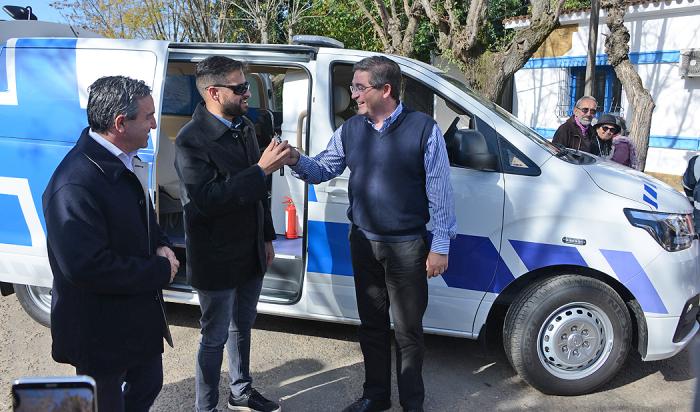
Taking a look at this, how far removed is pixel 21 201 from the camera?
381 centimetres

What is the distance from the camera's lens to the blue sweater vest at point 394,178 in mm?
2770

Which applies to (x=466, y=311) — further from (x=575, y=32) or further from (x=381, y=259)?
(x=575, y=32)

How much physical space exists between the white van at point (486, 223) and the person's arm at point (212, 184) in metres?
1.04

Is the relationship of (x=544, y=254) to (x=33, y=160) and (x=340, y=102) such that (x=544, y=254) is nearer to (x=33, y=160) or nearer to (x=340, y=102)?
(x=340, y=102)

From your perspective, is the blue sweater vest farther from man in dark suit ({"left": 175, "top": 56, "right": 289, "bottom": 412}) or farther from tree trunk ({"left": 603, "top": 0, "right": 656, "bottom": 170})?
tree trunk ({"left": 603, "top": 0, "right": 656, "bottom": 170})

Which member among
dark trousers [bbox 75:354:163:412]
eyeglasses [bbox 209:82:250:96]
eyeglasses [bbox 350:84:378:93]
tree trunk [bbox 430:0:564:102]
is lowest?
dark trousers [bbox 75:354:163:412]

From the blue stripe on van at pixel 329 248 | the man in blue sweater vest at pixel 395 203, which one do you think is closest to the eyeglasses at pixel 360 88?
the man in blue sweater vest at pixel 395 203

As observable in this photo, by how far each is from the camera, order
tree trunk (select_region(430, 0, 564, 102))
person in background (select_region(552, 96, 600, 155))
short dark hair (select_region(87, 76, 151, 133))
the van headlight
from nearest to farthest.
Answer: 1. short dark hair (select_region(87, 76, 151, 133))
2. the van headlight
3. person in background (select_region(552, 96, 600, 155))
4. tree trunk (select_region(430, 0, 564, 102))

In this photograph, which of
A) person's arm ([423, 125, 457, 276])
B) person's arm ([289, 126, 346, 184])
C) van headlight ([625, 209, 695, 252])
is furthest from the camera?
van headlight ([625, 209, 695, 252])

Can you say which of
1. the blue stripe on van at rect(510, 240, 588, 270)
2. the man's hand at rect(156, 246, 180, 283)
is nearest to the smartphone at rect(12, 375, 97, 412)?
the man's hand at rect(156, 246, 180, 283)

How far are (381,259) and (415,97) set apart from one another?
140 centimetres

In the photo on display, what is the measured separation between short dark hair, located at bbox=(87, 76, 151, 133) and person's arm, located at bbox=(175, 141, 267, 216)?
0.54 metres

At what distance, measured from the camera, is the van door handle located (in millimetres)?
3523

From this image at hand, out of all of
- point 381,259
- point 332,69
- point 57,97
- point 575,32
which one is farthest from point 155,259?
point 575,32
